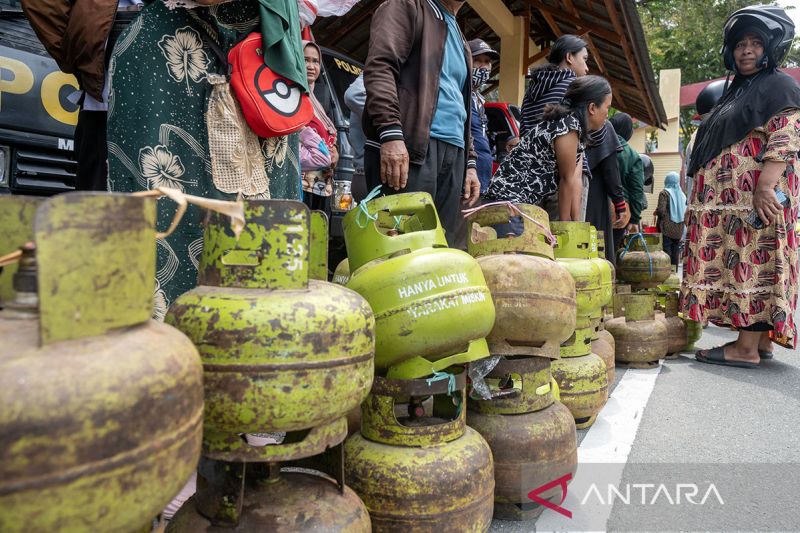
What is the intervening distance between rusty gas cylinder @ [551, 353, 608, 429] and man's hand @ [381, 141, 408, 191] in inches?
45.0

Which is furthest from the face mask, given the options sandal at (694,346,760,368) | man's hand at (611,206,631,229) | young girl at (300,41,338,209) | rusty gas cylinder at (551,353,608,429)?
sandal at (694,346,760,368)

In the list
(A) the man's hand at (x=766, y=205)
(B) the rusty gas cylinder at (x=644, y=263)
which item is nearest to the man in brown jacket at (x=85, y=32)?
(A) the man's hand at (x=766, y=205)

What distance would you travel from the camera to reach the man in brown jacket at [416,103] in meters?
2.48

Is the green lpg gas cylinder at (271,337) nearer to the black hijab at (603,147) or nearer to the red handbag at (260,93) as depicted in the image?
the red handbag at (260,93)

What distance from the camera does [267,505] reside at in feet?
4.49

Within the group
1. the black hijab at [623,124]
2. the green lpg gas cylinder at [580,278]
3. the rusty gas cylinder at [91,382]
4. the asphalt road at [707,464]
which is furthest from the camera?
the black hijab at [623,124]

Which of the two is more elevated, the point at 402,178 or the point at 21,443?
the point at 402,178

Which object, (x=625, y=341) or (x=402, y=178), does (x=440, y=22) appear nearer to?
(x=402, y=178)

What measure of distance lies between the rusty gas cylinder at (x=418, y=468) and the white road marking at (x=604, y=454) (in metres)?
0.48

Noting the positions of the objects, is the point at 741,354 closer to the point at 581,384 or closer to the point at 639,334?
the point at 639,334

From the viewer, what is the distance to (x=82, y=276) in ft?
3.04

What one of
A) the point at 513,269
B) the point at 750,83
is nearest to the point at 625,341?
the point at 750,83

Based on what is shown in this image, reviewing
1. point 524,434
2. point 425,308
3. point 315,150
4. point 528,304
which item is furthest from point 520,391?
point 315,150

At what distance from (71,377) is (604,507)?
1.95 meters
